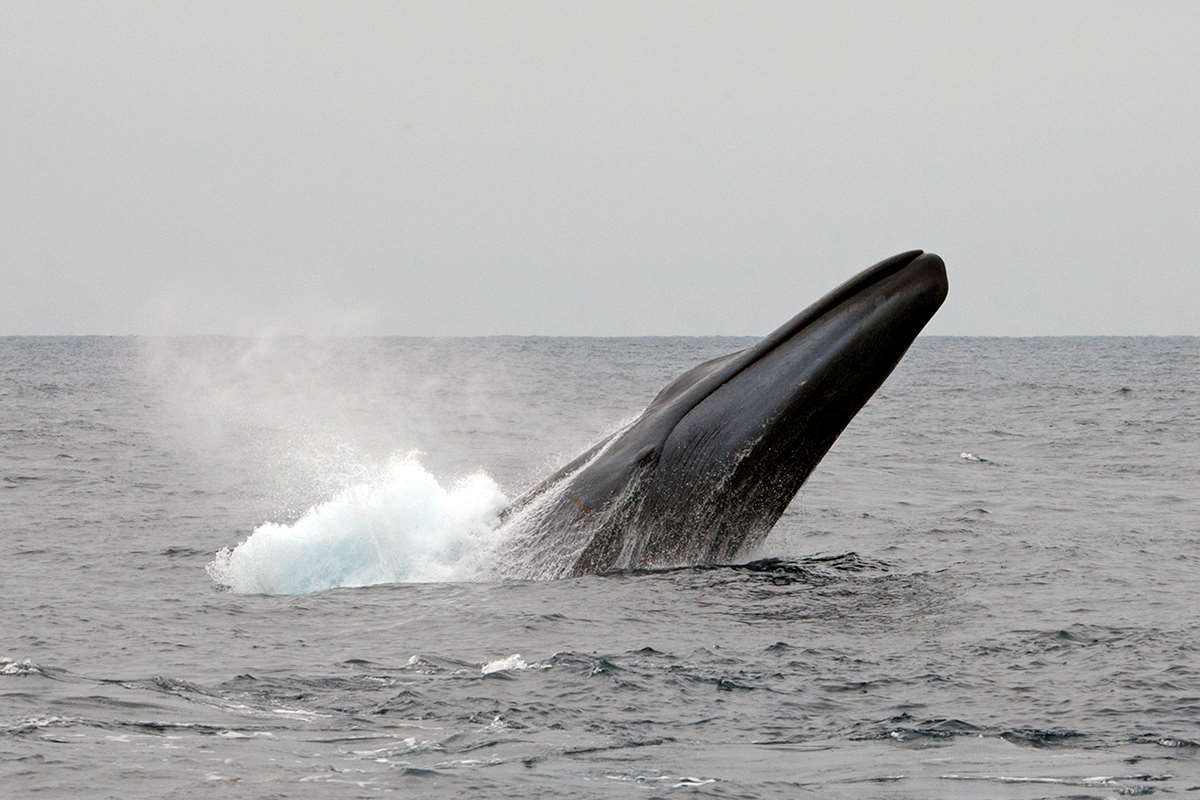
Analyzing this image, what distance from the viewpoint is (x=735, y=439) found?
A: 1234cm

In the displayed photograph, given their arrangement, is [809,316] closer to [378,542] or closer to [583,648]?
[583,648]

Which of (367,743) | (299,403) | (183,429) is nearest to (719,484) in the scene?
(367,743)

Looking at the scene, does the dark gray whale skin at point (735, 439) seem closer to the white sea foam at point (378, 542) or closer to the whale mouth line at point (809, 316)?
the whale mouth line at point (809, 316)

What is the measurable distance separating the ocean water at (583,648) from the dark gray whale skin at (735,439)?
394 mm

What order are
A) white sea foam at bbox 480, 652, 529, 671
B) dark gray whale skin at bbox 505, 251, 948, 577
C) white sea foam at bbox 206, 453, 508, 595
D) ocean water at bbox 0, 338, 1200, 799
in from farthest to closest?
white sea foam at bbox 206, 453, 508, 595 < dark gray whale skin at bbox 505, 251, 948, 577 < white sea foam at bbox 480, 652, 529, 671 < ocean water at bbox 0, 338, 1200, 799

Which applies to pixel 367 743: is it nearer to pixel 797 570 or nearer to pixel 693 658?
pixel 693 658

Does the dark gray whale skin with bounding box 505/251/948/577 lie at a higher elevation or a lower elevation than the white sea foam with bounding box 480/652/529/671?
higher

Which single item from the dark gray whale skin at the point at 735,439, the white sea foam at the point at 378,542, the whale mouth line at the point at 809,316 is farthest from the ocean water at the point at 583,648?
the whale mouth line at the point at 809,316

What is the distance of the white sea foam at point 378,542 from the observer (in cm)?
1492

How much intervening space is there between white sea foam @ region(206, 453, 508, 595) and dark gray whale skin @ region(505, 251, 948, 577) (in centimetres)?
163

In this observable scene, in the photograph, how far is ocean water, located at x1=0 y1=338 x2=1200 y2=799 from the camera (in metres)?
8.39

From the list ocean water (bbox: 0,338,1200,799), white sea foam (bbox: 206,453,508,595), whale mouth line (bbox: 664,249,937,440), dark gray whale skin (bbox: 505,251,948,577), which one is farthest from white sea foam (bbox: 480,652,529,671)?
white sea foam (bbox: 206,453,508,595)

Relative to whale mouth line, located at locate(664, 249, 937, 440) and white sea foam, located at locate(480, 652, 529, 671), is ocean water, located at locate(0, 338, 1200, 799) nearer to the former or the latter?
white sea foam, located at locate(480, 652, 529, 671)

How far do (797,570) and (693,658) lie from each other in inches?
163
